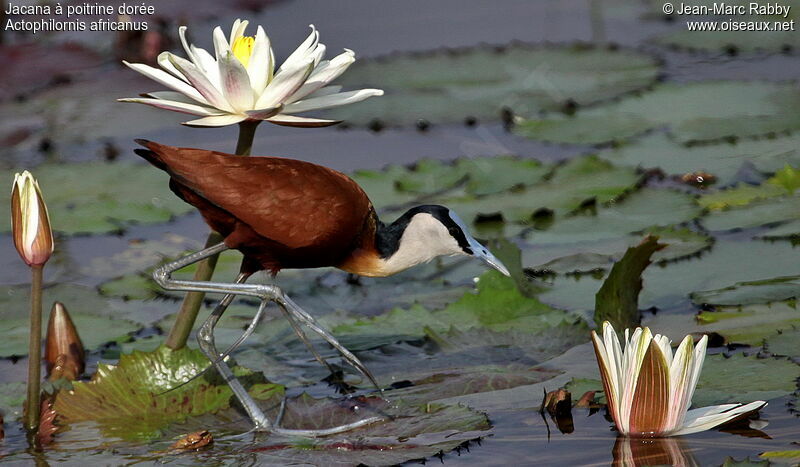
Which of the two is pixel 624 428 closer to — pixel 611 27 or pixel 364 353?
pixel 364 353

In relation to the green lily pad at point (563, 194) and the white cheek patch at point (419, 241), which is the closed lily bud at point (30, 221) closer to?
the white cheek patch at point (419, 241)

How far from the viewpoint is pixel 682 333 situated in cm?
386

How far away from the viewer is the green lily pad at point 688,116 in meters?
5.81

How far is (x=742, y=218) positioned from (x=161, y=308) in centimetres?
242

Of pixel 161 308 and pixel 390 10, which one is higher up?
pixel 390 10

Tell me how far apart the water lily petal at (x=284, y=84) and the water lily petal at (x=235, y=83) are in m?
0.04

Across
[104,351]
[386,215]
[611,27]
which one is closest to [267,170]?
[104,351]

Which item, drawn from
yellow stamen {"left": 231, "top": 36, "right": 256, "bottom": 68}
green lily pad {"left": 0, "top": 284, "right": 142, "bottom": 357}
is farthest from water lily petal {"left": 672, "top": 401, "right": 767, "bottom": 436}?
green lily pad {"left": 0, "top": 284, "right": 142, "bottom": 357}

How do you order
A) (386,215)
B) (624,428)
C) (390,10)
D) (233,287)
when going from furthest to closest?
(390,10) < (386,215) < (233,287) < (624,428)

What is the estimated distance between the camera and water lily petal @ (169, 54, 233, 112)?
124 inches

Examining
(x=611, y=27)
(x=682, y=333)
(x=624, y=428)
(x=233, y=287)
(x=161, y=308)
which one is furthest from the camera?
(x=611, y=27)

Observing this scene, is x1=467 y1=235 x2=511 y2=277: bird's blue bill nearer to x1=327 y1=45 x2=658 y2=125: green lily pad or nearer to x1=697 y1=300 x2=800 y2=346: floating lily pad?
x1=697 y1=300 x2=800 y2=346: floating lily pad

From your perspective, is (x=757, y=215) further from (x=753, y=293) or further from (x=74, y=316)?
(x=74, y=316)

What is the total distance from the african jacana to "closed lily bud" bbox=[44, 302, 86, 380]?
0.59 m
